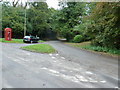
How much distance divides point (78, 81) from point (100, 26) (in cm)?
819

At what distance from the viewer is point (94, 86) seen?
351 cm

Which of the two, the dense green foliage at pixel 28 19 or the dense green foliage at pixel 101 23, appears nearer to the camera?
the dense green foliage at pixel 101 23

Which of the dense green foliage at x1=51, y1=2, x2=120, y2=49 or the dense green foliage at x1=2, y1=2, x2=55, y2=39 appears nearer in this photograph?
the dense green foliage at x1=51, y1=2, x2=120, y2=49

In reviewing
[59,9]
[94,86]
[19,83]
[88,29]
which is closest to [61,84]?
[94,86]

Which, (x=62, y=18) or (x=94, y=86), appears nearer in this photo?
(x=94, y=86)

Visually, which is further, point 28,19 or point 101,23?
point 28,19

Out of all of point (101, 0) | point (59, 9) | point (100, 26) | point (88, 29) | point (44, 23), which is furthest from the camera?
point (44, 23)

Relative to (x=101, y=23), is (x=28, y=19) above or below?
above

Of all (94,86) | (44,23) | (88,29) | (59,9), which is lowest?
(94,86)

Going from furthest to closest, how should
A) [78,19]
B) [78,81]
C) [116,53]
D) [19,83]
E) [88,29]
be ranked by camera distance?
[78,19] < [88,29] < [116,53] < [78,81] < [19,83]

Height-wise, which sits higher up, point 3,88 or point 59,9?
point 59,9

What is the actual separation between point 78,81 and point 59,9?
21.3 m

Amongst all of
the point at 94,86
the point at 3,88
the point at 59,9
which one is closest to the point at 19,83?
the point at 3,88

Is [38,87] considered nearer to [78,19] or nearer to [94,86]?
[94,86]
